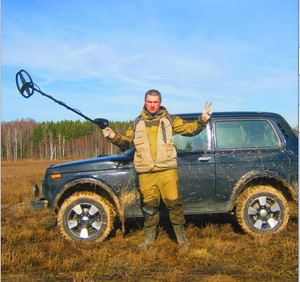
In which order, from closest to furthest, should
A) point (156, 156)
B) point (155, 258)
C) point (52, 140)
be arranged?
1. point (155, 258)
2. point (156, 156)
3. point (52, 140)

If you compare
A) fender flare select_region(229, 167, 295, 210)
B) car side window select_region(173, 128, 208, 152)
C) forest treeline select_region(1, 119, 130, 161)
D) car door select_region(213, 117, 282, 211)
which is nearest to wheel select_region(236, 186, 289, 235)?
fender flare select_region(229, 167, 295, 210)

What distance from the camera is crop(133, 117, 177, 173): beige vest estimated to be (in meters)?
4.45

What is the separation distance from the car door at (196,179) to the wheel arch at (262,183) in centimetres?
38

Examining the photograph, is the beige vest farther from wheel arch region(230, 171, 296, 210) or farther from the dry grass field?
wheel arch region(230, 171, 296, 210)

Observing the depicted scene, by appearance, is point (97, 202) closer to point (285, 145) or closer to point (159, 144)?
point (159, 144)

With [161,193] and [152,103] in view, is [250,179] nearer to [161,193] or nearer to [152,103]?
[161,193]

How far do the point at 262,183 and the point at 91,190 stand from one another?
110 inches

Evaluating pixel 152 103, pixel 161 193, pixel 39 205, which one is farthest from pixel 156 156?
pixel 39 205

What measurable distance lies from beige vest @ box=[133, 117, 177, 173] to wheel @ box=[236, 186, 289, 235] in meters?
1.44

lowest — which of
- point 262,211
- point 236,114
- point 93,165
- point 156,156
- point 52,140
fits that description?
point 262,211

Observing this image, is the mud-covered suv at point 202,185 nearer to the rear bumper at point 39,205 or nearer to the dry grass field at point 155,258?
the rear bumper at point 39,205

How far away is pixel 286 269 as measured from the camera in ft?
11.9

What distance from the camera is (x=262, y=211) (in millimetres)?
5062

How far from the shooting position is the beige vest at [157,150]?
445 cm
